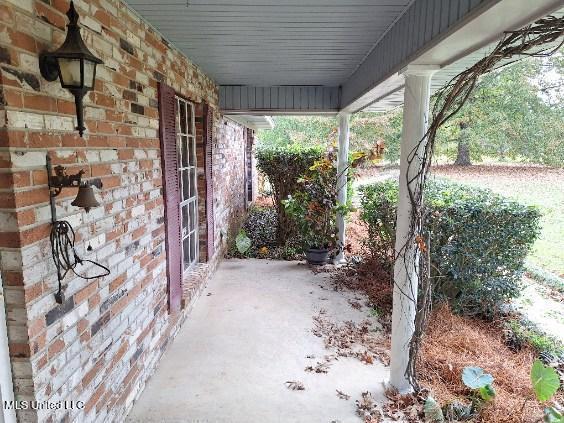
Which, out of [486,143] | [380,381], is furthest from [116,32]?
[486,143]

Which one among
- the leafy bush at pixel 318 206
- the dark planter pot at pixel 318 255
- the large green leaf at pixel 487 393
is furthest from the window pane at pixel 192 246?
the large green leaf at pixel 487 393

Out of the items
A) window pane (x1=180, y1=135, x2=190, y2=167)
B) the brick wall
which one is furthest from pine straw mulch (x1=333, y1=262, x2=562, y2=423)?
window pane (x1=180, y1=135, x2=190, y2=167)

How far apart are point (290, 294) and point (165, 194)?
89.3 inches

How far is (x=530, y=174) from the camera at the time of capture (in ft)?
24.8

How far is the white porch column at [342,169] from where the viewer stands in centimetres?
564

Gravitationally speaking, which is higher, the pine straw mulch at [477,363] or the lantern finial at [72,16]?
the lantern finial at [72,16]

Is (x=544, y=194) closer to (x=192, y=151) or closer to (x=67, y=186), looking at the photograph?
(x=192, y=151)

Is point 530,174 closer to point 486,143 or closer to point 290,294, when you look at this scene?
point 486,143

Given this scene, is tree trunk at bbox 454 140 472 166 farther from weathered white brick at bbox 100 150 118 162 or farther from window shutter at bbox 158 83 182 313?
weathered white brick at bbox 100 150 118 162

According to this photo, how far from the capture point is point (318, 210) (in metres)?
5.82

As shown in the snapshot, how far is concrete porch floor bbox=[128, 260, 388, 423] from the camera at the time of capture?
8.36 ft

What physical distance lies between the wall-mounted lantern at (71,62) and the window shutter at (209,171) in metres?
2.95

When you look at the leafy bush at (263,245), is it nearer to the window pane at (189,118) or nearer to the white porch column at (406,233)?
the window pane at (189,118)

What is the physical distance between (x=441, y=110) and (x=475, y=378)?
6.02ft
